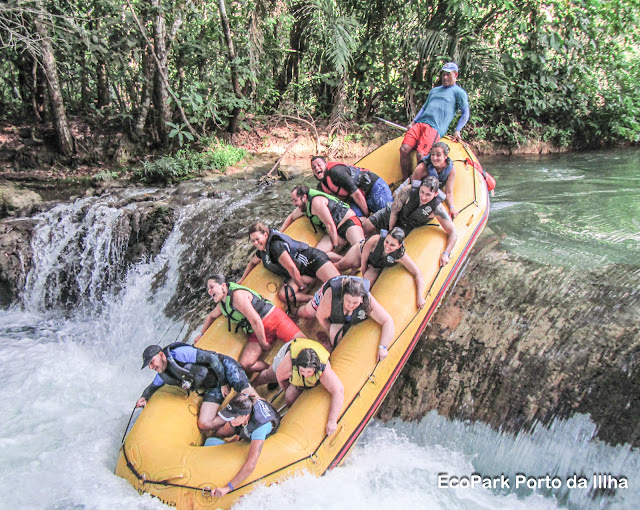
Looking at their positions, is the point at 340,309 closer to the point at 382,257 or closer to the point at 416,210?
the point at 382,257

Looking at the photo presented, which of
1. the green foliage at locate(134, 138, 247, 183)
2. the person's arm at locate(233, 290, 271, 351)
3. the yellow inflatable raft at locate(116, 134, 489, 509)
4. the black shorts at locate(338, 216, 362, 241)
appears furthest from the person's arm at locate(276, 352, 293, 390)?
the green foliage at locate(134, 138, 247, 183)

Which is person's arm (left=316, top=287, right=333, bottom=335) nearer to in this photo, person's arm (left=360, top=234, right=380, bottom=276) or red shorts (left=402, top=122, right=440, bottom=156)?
person's arm (left=360, top=234, right=380, bottom=276)

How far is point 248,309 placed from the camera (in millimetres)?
3547

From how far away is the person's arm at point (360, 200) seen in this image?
15.4ft

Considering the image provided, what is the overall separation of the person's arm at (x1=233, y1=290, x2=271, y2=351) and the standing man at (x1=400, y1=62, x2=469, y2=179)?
2.58 meters

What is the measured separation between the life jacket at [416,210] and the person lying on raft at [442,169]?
400mm

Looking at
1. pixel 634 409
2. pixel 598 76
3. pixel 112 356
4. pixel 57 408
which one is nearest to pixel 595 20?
pixel 598 76

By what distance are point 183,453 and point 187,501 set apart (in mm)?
276

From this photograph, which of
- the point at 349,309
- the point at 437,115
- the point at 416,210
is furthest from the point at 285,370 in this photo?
the point at 437,115

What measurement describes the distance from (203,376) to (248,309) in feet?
1.86

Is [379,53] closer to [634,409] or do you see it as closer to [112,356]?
[112,356]

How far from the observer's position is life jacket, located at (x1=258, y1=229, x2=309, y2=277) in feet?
13.0

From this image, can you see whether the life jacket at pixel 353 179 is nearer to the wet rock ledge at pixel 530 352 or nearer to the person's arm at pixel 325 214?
the person's arm at pixel 325 214

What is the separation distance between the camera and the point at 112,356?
5.05 m
